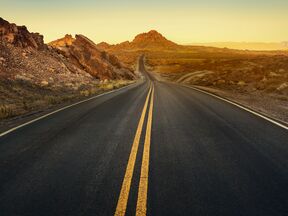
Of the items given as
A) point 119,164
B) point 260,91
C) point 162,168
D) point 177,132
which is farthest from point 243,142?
point 260,91

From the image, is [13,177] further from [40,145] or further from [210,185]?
[210,185]

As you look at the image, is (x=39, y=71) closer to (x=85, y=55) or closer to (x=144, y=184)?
(x=85, y=55)

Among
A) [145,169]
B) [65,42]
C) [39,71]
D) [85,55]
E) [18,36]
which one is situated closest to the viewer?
[145,169]

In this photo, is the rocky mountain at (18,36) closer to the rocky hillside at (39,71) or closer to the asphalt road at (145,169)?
the rocky hillside at (39,71)

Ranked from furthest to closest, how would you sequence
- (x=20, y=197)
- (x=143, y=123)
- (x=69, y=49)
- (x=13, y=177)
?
(x=69, y=49), (x=143, y=123), (x=13, y=177), (x=20, y=197)

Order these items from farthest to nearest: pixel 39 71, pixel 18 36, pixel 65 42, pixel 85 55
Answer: pixel 65 42 < pixel 85 55 < pixel 18 36 < pixel 39 71

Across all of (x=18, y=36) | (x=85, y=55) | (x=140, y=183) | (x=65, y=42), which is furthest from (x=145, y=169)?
(x=65, y=42)

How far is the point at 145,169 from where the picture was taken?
5.50 m

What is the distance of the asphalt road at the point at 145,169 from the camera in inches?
164

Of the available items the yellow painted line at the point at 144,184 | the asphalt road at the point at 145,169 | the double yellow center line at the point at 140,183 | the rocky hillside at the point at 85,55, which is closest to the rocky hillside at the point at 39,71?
the rocky hillside at the point at 85,55

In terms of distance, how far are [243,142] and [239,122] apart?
2.88 m

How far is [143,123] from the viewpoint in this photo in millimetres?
9844

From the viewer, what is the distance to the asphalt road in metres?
4.16

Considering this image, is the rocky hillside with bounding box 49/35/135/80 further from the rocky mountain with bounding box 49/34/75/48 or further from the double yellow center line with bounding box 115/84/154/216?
the double yellow center line with bounding box 115/84/154/216
